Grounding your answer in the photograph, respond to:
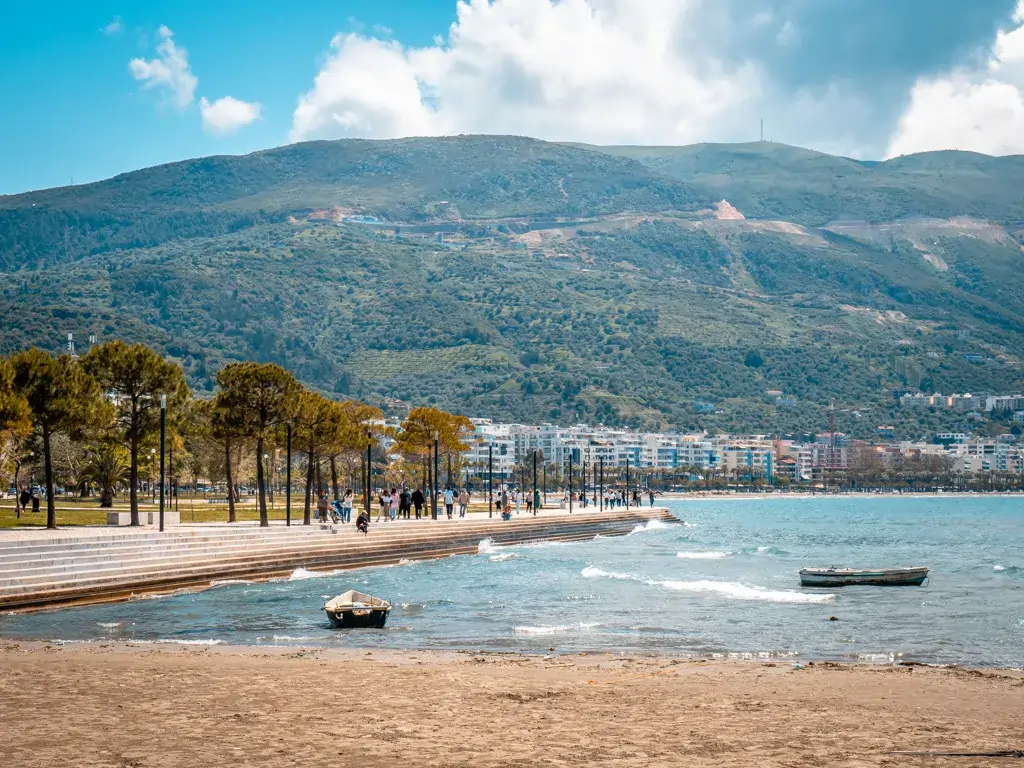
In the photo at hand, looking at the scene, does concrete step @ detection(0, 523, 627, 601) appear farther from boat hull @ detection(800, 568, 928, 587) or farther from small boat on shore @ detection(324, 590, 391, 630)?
boat hull @ detection(800, 568, 928, 587)

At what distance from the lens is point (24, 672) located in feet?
47.7

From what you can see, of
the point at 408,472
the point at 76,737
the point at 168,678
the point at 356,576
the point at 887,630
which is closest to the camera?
the point at 76,737

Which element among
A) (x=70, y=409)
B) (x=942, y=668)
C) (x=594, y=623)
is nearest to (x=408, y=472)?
(x=70, y=409)

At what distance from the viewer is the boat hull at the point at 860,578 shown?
33219 millimetres

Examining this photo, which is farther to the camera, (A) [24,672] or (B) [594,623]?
(B) [594,623]

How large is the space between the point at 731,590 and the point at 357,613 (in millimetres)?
12663

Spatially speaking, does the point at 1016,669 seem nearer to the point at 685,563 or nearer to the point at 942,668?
the point at 942,668

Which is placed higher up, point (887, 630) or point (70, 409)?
point (70, 409)

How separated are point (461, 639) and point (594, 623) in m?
3.44

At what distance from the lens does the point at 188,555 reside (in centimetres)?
2956

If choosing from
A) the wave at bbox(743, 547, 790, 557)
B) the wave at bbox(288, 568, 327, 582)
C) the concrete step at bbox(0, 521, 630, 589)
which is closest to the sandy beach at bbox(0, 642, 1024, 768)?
the concrete step at bbox(0, 521, 630, 589)

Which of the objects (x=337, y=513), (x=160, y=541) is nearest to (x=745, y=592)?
(x=160, y=541)

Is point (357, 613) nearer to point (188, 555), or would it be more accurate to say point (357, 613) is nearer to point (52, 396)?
point (188, 555)

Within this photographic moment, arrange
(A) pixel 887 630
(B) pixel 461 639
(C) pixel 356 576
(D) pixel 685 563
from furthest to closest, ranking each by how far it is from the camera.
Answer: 1. (D) pixel 685 563
2. (C) pixel 356 576
3. (A) pixel 887 630
4. (B) pixel 461 639
